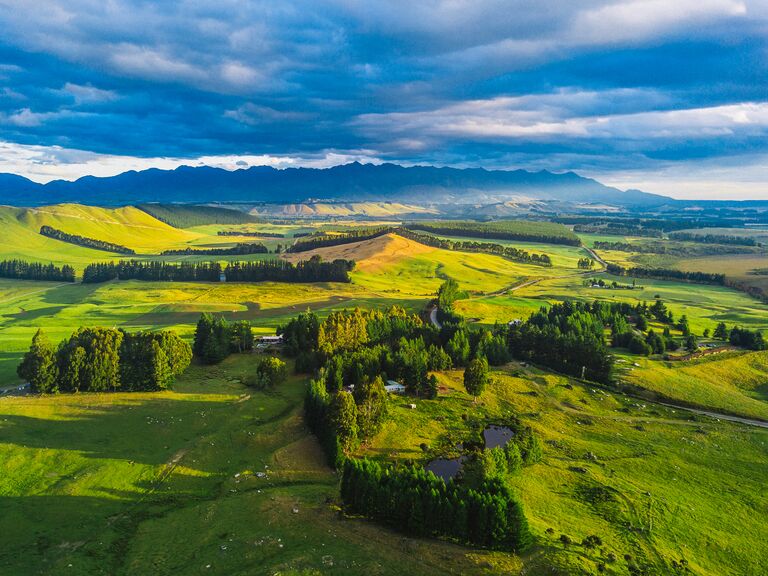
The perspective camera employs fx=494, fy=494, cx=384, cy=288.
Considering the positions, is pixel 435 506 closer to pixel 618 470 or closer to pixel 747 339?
pixel 618 470

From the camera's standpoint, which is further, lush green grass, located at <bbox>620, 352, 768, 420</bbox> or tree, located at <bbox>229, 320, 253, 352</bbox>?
tree, located at <bbox>229, 320, 253, 352</bbox>

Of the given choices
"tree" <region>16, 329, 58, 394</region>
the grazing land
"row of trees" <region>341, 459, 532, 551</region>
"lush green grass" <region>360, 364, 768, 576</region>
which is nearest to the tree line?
"row of trees" <region>341, 459, 532, 551</region>

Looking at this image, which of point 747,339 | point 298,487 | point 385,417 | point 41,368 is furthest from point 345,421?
point 747,339

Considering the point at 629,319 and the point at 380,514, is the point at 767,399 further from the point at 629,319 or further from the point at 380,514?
the point at 380,514

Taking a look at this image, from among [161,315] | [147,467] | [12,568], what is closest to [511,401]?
[147,467]

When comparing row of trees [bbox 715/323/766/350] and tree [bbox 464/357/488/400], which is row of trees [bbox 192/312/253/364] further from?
row of trees [bbox 715/323/766/350]

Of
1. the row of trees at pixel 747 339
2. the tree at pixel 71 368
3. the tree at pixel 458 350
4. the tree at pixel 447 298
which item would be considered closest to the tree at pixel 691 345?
the row of trees at pixel 747 339
